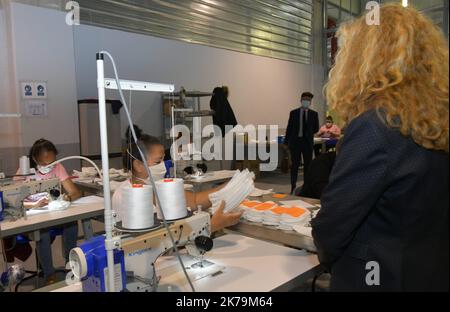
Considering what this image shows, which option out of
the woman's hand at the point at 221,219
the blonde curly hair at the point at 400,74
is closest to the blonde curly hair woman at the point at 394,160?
the blonde curly hair at the point at 400,74

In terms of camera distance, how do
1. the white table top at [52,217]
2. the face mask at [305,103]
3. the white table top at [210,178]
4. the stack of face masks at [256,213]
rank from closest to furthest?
1. the stack of face masks at [256,213]
2. the white table top at [52,217]
3. the white table top at [210,178]
4. the face mask at [305,103]

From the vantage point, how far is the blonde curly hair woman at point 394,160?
887 millimetres

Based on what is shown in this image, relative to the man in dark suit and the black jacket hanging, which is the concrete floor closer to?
the man in dark suit

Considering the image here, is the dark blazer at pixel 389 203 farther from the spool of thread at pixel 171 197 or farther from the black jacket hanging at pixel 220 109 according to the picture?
the black jacket hanging at pixel 220 109

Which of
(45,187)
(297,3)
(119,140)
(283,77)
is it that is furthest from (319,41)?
(45,187)

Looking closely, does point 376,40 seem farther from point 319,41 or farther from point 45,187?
point 319,41

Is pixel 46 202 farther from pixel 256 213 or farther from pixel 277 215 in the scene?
pixel 277 215

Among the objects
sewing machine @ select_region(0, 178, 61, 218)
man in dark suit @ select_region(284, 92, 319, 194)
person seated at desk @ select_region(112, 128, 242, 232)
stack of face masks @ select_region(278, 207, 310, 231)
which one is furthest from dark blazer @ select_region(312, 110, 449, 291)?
man in dark suit @ select_region(284, 92, 319, 194)

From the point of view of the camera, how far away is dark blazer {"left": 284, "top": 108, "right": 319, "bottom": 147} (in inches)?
225

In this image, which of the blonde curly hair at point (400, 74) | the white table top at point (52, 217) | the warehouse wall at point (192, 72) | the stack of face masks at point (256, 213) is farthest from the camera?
the warehouse wall at point (192, 72)

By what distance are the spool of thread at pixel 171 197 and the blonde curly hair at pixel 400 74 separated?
56cm

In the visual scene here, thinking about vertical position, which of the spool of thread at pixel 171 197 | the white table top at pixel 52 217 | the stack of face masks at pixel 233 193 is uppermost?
the spool of thread at pixel 171 197

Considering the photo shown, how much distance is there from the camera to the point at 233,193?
1690 mm

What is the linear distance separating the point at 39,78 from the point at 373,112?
4389 mm
